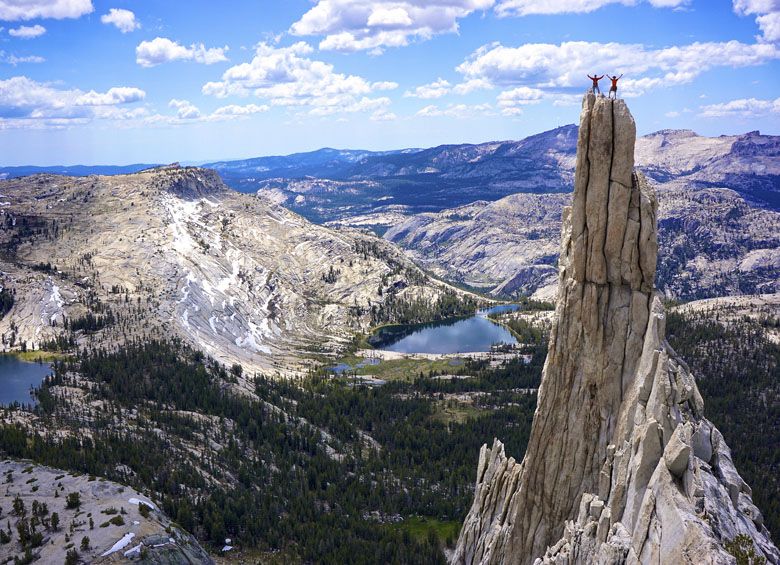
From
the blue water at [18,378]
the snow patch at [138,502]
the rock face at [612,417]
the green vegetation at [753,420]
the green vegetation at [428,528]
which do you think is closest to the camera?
the rock face at [612,417]

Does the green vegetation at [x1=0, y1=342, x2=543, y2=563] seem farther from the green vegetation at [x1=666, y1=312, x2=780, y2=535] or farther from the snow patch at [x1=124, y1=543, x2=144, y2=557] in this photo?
the green vegetation at [x1=666, y1=312, x2=780, y2=535]

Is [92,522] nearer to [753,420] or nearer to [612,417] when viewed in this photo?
[612,417]

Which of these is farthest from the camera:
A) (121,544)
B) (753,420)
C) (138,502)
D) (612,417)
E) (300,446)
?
(753,420)

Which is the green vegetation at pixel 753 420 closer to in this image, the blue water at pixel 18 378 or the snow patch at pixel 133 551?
the snow patch at pixel 133 551

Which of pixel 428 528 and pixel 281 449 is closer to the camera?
pixel 428 528

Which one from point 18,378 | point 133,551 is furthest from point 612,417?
point 18,378

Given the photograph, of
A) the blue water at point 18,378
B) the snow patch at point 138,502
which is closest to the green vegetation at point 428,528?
the snow patch at point 138,502
